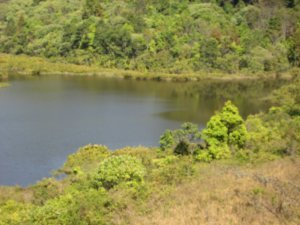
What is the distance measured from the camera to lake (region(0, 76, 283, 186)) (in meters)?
33.7

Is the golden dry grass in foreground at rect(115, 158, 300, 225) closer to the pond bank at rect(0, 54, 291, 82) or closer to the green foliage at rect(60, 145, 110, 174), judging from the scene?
the green foliage at rect(60, 145, 110, 174)

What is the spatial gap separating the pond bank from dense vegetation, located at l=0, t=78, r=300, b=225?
48961mm

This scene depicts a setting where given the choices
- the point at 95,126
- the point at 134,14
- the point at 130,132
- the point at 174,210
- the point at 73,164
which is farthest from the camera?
the point at 134,14

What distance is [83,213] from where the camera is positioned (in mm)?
14023

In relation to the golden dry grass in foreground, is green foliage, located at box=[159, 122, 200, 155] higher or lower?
lower

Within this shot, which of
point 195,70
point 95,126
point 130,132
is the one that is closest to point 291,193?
point 130,132

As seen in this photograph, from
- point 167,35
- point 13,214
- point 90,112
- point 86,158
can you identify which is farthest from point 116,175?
point 167,35

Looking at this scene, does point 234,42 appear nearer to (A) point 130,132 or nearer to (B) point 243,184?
(A) point 130,132

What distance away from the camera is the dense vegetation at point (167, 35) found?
87.2 m

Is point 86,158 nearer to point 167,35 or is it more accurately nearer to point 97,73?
point 97,73

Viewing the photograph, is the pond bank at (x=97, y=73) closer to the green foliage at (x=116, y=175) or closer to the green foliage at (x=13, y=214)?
the green foliage at (x=116, y=175)

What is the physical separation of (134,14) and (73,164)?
74350mm

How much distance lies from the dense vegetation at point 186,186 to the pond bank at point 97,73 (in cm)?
4896

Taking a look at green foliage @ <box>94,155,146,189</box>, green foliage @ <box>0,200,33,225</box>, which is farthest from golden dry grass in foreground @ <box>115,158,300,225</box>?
green foliage @ <box>94,155,146,189</box>
